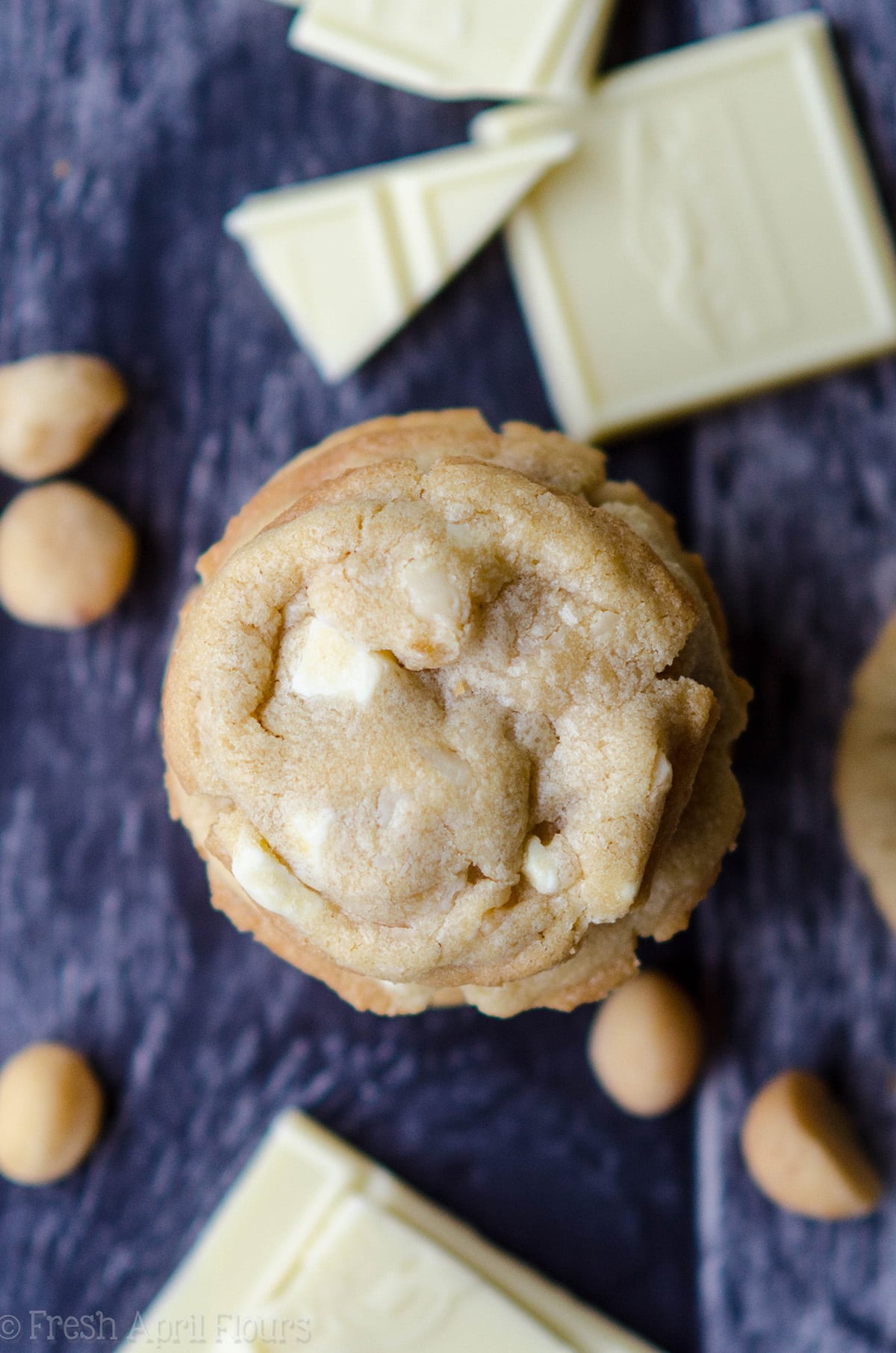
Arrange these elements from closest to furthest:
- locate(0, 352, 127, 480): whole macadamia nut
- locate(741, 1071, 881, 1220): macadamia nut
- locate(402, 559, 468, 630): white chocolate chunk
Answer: locate(402, 559, 468, 630): white chocolate chunk < locate(741, 1071, 881, 1220): macadamia nut < locate(0, 352, 127, 480): whole macadamia nut

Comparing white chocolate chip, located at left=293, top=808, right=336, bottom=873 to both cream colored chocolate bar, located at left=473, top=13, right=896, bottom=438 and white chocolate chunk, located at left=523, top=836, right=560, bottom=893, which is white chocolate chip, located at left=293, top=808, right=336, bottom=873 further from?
cream colored chocolate bar, located at left=473, top=13, right=896, bottom=438

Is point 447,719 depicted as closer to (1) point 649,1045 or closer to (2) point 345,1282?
(1) point 649,1045

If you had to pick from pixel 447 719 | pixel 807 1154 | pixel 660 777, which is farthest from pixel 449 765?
pixel 807 1154

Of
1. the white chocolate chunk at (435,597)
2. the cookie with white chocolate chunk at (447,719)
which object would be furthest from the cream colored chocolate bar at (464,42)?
the white chocolate chunk at (435,597)

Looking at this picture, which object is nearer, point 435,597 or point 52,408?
point 435,597

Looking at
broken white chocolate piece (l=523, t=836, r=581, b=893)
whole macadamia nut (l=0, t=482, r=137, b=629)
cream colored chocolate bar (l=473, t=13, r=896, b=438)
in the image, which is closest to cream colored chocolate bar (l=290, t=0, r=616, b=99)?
cream colored chocolate bar (l=473, t=13, r=896, b=438)

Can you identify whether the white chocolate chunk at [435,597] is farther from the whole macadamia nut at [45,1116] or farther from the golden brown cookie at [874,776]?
the whole macadamia nut at [45,1116]
